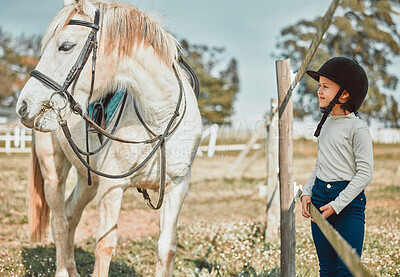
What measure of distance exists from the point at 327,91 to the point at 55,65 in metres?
1.79

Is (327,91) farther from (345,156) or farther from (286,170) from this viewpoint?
(286,170)

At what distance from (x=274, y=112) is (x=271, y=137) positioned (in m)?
0.41

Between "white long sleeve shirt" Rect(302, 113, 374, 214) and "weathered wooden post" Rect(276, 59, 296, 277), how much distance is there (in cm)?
25

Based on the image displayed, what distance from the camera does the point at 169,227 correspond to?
3.06 meters

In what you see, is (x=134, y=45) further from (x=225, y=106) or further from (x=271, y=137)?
(x=225, y=106)

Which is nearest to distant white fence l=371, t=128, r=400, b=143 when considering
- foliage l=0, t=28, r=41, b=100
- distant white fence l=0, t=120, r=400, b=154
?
distant white fence l=0, t=120, r=400, b=154

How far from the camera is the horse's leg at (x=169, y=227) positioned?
302 centimetres

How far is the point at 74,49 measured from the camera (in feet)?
8.83

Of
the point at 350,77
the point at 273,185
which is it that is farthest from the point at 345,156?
the point at 273,185

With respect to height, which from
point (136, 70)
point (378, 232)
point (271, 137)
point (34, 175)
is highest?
point (136, 70)

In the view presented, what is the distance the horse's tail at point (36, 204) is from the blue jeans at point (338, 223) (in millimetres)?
3408

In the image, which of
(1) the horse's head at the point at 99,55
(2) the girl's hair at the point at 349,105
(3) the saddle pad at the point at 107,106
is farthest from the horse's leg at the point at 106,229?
(2) the girl's hair at the point at 349,105

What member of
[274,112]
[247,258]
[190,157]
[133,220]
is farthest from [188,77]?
[133,220]

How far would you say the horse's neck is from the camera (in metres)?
2.88
